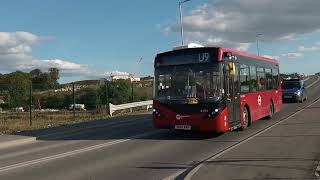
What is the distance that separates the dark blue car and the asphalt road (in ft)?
69.1

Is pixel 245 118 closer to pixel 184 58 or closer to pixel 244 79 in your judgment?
pixel 244 79

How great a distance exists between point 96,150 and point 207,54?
4.72m

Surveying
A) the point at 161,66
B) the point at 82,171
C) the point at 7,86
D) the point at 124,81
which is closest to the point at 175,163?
the point at 82,171

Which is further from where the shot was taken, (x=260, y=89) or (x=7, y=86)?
(x=7, y=86)

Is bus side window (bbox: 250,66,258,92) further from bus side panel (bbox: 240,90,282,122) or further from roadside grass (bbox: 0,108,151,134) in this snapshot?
roadside grass (bbox: 0,108,151,134)

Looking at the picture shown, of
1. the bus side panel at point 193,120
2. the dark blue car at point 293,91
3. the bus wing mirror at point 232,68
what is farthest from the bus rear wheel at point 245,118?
the dark blue car at point 293,91

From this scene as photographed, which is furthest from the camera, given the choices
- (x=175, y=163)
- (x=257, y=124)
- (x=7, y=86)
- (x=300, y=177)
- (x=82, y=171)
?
(x=7, y=86)

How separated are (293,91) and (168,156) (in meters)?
29.5

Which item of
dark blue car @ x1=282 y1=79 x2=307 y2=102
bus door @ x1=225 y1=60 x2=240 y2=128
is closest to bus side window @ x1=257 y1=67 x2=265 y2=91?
bus door @ x1=225 y1=60 x2=240 y2=128

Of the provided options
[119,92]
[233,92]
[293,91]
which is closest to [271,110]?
[233,92]

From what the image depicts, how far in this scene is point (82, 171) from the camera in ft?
37.6

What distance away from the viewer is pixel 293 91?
41.2m

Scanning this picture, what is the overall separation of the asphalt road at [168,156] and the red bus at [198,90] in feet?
1.91

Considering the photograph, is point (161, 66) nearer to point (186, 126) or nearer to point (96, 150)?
point (186, 126)
